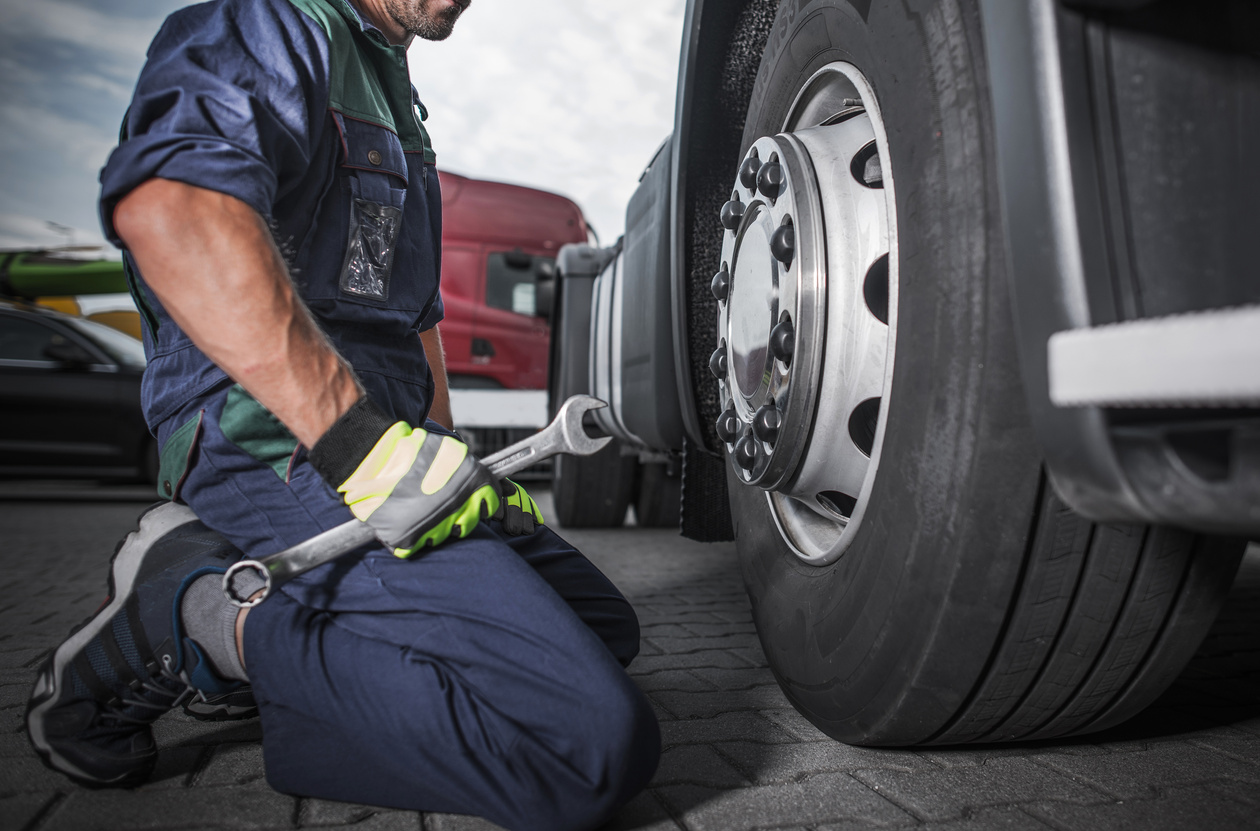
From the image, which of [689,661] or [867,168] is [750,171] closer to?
[867,168]

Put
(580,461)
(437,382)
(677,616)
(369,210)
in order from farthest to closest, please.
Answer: (580,461), (677,616), (437,382), (369,210)

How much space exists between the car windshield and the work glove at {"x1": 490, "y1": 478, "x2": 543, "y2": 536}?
5224 millimetres

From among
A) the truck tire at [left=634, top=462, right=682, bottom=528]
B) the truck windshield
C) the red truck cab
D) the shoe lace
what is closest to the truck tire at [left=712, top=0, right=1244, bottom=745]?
the shoe lace

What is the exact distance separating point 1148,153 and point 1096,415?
0.21 meters

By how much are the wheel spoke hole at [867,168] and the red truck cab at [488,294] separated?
495cm

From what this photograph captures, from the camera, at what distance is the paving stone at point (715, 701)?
1335mm

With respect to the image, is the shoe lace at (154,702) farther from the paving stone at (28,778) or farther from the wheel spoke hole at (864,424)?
the wheel spoke hole at (864,424)

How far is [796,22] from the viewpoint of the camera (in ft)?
4.16

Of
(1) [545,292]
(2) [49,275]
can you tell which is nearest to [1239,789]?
(1) [545,292]

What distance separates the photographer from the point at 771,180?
1.26 m

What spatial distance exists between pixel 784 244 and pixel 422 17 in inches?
32.0

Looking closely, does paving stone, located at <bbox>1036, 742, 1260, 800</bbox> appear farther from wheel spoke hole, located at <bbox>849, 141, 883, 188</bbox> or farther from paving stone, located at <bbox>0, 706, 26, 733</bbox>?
paving stone, located at <bbox>0, 706, 26, 733</bbox>

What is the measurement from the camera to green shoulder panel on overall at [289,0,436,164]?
4.17ft

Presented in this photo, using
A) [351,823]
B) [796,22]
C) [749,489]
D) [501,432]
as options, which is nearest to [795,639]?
[749,489]
